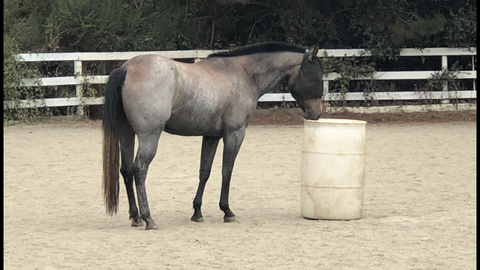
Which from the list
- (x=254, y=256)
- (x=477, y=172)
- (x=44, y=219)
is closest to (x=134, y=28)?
(x=477, y=172)

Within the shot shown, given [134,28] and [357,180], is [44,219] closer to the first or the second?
[357,180]

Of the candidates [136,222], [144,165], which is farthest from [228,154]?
[136,222]

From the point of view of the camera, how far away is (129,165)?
275 inches

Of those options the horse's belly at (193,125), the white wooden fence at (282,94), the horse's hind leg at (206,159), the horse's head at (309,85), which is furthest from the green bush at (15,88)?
the horse's head at (309,85)

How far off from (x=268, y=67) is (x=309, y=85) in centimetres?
41

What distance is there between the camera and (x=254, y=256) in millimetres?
5680

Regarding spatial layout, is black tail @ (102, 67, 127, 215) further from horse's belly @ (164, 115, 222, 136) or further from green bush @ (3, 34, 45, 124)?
green bush @ (3, 34, 45, 124)

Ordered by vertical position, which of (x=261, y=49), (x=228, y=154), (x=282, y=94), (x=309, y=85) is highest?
(x=261, y=49)

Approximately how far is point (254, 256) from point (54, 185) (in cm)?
412

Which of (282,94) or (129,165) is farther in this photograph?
(282,94)

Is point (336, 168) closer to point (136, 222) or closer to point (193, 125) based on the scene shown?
point (193, 125)

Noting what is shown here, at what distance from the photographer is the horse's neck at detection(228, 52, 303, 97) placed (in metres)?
7.54

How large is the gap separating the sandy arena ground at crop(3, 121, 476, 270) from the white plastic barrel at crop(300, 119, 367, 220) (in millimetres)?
176

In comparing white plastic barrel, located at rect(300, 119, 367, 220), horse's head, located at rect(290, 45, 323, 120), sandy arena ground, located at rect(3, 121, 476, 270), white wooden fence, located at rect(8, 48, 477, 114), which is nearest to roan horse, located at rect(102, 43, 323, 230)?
horse's head, located at rect(290, 45, 323, 120)
